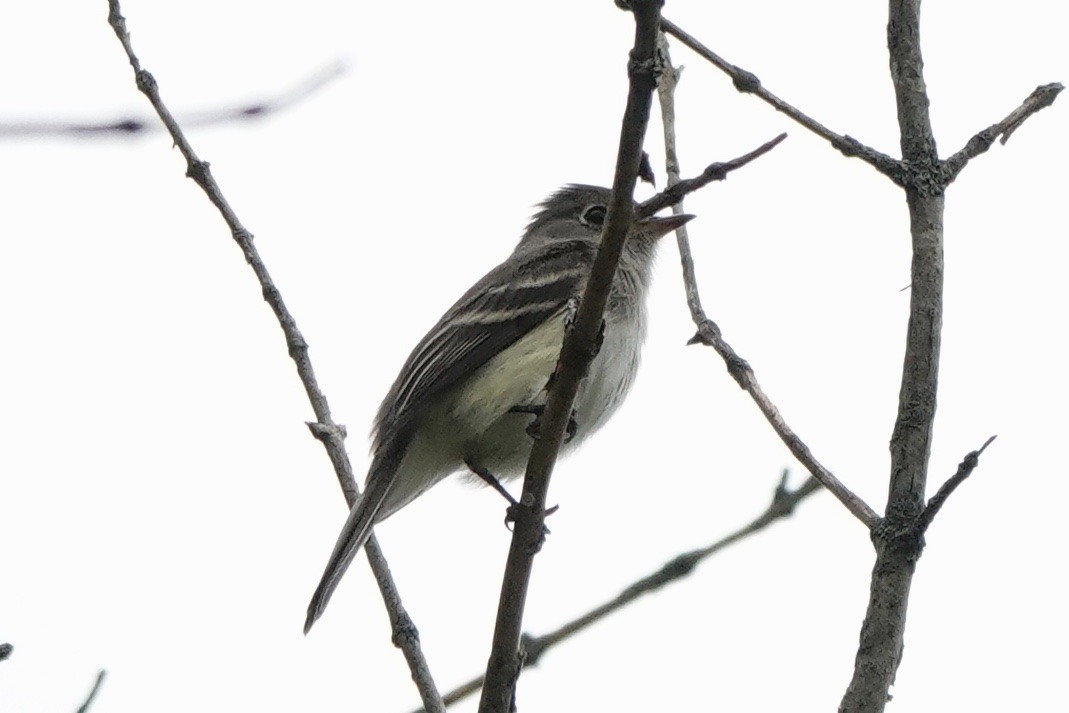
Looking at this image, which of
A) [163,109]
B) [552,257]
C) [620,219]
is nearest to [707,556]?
[620,219]

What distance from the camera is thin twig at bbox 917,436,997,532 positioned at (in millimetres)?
3121

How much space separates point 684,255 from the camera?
14.7ft

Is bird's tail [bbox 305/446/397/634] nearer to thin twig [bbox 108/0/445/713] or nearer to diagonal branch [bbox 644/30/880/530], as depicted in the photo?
thin twig [bbox 108/0/445/713]

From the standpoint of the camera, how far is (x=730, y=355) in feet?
13.6

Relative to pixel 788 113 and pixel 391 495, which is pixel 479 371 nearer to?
pixel 391 495

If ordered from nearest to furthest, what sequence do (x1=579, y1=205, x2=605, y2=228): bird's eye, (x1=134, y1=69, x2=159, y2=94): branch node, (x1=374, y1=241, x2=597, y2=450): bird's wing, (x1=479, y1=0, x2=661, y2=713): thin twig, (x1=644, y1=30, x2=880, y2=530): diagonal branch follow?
1. (x1=479, y1=0, x2=661, y2=713): thin twig
2. (x1=644, y1=30, x2=880, y2=530): diagonal branch
3. (x1=134, y1=69, x2=159, y2=94): branch node
4. (x1=374, y1=241, x2=597, y2=450): bird's wing
5. (x1=579, y1=205, x2=605, y2=228): bird's eye

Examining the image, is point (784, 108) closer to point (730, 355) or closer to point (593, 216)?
point (730, 355)

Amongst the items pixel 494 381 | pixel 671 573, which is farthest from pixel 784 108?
pixel 494 381

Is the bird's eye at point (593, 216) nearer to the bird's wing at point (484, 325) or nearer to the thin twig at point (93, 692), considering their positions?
the bird's wing at point (484, 325)

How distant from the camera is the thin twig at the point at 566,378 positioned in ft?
9.57

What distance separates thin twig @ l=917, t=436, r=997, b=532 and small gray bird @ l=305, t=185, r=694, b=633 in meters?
2.79

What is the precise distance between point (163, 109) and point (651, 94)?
205 centimetres

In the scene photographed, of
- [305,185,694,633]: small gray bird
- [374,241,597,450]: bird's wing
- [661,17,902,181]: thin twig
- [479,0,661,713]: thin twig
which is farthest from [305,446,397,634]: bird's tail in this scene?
[661,17,902,181]: thin twig

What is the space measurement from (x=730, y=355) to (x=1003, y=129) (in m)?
1.00
